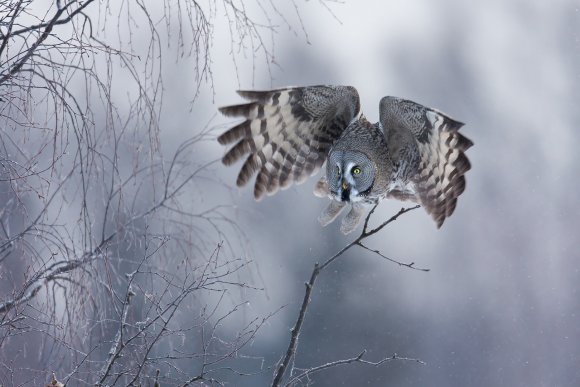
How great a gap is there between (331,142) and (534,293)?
13.5m

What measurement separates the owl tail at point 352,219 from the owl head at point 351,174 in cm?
9

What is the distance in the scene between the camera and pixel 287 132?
417 cm

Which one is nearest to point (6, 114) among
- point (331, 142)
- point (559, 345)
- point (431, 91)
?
point (331, 142)

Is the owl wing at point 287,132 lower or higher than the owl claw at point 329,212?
higher

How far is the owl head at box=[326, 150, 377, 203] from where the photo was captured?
4.13 m

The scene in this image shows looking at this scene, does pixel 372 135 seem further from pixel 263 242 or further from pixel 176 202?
pixel 263 242

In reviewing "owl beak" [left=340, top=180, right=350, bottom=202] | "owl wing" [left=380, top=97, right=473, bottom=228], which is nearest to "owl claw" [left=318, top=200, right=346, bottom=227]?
"owl beak" [left=340, top=180, right=350, bottom=202]

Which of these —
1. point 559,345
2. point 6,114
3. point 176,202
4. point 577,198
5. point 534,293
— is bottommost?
point 6,114

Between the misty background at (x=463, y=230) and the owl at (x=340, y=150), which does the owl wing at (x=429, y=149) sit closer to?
the owl at (x=340, y=150)

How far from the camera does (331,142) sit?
4266 mm

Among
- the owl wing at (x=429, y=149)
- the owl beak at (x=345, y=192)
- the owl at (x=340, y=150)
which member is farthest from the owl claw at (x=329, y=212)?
the owl wing at (x=429, y=149)

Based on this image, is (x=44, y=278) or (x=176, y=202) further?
(x=176, y=202)

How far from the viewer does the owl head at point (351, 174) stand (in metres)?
4.13

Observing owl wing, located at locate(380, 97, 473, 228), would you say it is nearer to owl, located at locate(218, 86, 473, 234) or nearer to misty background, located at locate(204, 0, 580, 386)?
owl, located at locate(218, 86, 473, 234)
